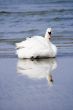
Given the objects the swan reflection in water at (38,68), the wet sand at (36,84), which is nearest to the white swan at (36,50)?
the swan reflection in water at (38,68)

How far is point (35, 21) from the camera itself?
21.8m

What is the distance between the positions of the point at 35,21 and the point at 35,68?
9.78 m

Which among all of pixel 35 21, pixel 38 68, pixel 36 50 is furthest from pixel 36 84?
pixel 35 21

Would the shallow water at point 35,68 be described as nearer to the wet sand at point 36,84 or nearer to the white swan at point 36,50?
the wet sand at point 36,84

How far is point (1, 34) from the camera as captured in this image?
1803cm

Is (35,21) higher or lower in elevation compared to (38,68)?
lower

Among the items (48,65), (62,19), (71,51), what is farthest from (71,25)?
(48,65)

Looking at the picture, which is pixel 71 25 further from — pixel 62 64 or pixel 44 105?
pixel 44 105

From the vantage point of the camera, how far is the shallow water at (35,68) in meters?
8.83

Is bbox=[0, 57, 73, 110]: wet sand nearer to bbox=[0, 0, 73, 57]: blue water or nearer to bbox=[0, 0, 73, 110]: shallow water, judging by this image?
bbox=[0, 0, 73, 110]: shallow water

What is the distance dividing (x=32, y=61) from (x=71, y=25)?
680 cm

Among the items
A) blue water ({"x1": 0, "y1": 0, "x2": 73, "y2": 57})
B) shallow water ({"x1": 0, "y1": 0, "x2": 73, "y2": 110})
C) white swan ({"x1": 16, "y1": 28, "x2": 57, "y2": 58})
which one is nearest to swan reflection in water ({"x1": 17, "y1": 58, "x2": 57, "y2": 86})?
shallow water ({"x1": 0, "y1": 0, "x2": 73, "y2": 110})

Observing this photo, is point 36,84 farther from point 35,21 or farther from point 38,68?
point 35,21

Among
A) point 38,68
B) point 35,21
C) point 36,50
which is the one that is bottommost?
point 35,21
